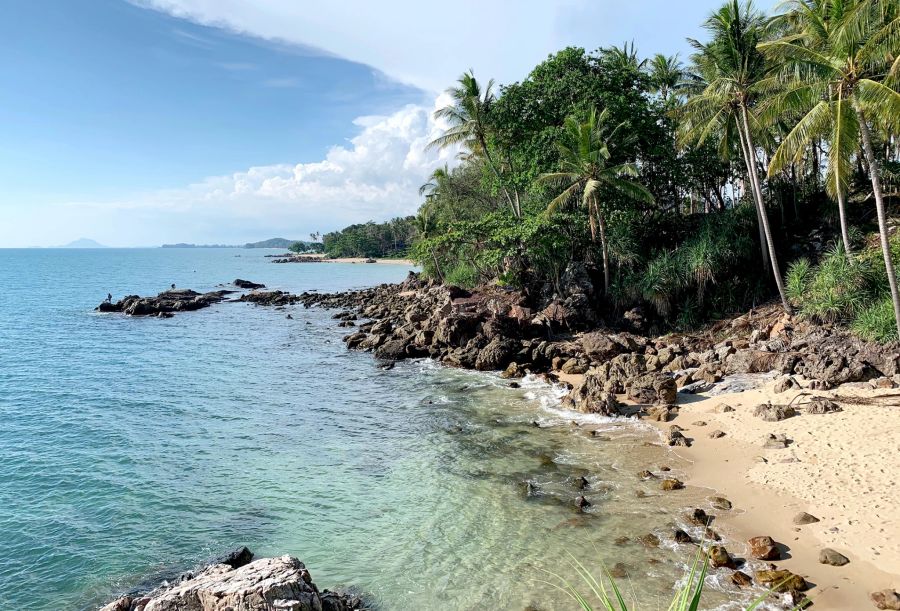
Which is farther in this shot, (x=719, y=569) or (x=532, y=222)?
(x=532, y=222)

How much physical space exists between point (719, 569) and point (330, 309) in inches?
1810

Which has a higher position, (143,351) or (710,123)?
(710,123)

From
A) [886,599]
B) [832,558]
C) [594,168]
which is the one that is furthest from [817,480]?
[594,168]

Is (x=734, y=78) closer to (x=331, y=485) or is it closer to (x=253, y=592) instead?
(x=331, y=485)

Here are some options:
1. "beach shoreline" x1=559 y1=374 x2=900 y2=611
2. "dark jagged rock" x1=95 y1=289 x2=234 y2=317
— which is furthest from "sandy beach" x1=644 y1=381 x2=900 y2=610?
"dark jagged rock" x1=95 y1=289 x2=234 y2=317

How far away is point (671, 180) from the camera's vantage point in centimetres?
3203

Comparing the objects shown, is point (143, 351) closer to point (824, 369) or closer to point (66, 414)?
point (66, 414)

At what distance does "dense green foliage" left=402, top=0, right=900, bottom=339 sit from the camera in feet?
73.3

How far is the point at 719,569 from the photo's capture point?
365 inches

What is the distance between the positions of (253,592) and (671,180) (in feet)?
104

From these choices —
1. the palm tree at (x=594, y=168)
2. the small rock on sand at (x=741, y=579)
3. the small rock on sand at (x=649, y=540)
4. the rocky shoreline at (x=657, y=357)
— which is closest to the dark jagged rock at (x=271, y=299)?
the rocky shoreline at (x=657, y=357)

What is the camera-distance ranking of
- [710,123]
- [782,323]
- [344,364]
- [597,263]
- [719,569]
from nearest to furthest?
[719,569]
[782,323]
[710,123]
[344,364]
[597,263]

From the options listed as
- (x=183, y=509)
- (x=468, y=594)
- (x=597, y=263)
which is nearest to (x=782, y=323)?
(x=597, y=263)

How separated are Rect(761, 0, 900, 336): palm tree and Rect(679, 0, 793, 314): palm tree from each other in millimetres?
3400
